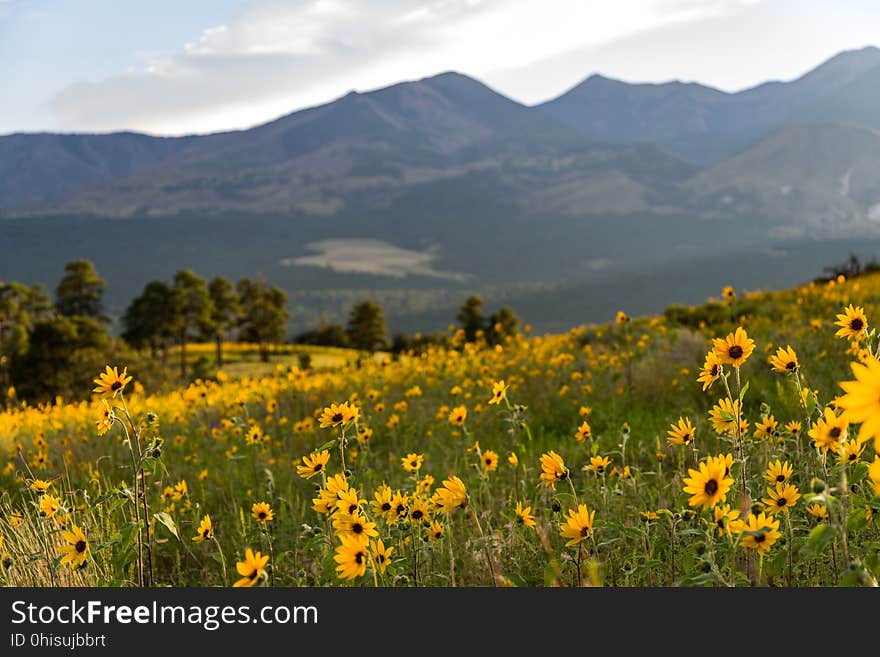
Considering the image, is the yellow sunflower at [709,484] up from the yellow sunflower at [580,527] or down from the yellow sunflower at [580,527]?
up

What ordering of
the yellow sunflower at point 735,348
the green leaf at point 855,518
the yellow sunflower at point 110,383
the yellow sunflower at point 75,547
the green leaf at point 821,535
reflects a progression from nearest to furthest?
the green leaf at point 821,535 < the green leaf at point 855,518 < the yellow sunflower at point 735,348 < the yellow sunflower at point 75,547 < the yellow sunflower at point 110,383

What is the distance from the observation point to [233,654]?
2.31 m

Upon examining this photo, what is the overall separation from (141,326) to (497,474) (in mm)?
64073

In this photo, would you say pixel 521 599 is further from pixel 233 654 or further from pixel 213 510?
pixel 213 510

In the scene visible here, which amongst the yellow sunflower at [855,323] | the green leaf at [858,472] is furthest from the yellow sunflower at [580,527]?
the yellow sunflower at [855,323]

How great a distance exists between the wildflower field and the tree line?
2193cm

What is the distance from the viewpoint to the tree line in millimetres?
42875

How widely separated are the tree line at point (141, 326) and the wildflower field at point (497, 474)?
2193cm

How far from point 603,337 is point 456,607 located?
34.2ft

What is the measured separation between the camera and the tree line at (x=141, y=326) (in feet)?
141

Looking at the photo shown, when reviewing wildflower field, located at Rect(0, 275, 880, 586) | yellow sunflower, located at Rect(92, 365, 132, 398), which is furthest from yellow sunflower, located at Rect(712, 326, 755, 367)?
yellow sunflower, located at Rect(92, 365, 132, 398)

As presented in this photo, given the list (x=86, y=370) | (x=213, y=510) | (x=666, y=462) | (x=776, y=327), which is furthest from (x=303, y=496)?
(x=86, y=370)

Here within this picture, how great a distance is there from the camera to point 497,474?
5.54 metres

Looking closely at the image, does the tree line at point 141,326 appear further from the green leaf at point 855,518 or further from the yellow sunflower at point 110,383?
the green leaf at point 855,518
